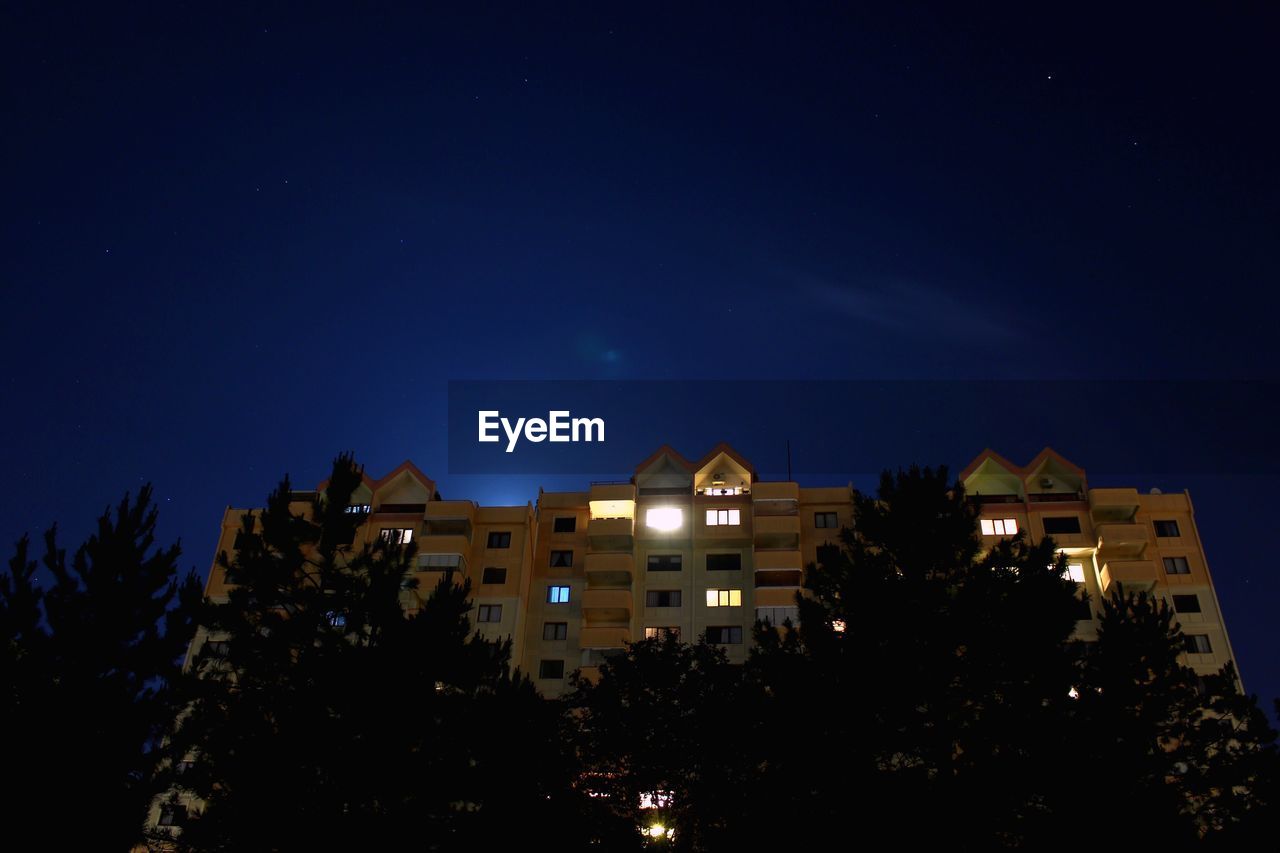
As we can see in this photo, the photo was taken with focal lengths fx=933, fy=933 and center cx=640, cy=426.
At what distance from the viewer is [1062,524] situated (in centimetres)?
5156

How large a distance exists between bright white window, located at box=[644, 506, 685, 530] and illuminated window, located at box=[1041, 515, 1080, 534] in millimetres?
20221

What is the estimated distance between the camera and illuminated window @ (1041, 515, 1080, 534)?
51.3 meters

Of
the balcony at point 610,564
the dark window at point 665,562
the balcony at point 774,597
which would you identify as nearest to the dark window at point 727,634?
the balcony at point 774,597

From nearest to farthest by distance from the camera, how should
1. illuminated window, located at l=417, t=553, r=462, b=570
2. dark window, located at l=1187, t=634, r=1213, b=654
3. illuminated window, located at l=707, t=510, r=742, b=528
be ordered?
dark window, located at l=1187, t=634, r=1213, b=654 → illuminated window, located at l=417, t=553, r=462, b=570 → illuminated window, located at l=707, t=510, r=742, b=528

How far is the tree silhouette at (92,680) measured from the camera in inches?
741

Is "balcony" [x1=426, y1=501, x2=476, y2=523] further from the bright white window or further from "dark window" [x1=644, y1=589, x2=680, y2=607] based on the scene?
"dark window" [x1=644, y1=589, x2=680, y2=607]

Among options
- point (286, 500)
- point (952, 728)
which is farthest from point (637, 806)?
point (286, 500)

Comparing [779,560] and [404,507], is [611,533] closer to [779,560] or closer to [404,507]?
[779,560]

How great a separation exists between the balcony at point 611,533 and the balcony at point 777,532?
706 centimetres

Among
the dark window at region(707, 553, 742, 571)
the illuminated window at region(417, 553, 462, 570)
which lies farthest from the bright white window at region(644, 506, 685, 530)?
the illuminated window at region(417, 553, 462, 570)

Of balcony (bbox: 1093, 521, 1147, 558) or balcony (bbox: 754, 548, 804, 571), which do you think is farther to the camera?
balcony (bbox: 754, 548, 804, 571)

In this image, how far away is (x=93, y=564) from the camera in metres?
22.8

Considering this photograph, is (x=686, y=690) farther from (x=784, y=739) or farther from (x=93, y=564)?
(x=93, y=564)

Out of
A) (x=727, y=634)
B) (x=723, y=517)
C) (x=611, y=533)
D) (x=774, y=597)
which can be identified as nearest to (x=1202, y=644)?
(x=774, y=597)
